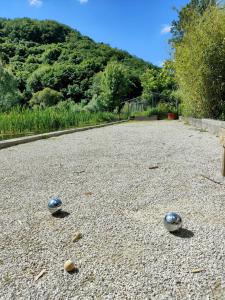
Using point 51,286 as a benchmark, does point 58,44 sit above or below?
above

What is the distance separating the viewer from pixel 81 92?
32.2 metres

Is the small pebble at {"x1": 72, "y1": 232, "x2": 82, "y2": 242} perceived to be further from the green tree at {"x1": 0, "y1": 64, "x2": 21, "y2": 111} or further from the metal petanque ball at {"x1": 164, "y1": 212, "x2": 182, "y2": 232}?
the green tree at {"x1": 0, "y1": 64, "x2": 21, "y2": 111}

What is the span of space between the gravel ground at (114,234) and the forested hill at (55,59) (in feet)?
91.7

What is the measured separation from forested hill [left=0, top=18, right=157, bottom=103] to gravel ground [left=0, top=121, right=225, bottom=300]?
27946mm

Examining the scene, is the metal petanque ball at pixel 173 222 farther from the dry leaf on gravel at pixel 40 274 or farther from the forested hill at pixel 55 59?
the forested hill at pixel 55 59

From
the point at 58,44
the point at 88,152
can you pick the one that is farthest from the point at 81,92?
the point at 88,152

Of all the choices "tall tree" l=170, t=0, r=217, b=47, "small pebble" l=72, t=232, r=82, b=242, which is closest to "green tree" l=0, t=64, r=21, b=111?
"tall tree" l=170, t=0, r=217, b=47

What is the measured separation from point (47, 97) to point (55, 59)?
6816 millimetres

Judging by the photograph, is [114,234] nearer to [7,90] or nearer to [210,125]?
[210,125]

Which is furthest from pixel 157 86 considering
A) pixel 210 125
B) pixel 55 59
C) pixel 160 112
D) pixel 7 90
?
pixel 210 125

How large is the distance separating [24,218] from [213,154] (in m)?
3.11

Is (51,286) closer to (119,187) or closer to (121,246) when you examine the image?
(121,246)

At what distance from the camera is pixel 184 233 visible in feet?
5.79

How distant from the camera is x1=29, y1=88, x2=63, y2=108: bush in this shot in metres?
29.6
